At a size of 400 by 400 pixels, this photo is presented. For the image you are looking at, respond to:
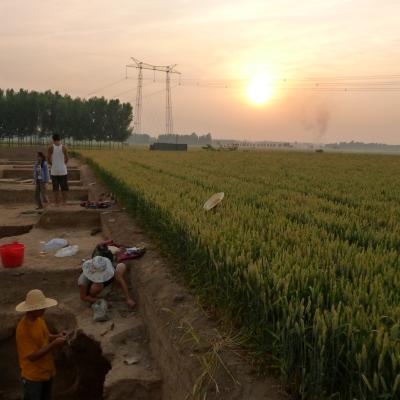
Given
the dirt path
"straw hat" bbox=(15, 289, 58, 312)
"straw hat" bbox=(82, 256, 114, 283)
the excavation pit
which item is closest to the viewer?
the dirt path

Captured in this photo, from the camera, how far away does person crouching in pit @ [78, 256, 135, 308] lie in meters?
6.48

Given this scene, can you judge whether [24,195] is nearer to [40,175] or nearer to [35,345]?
[40,175]

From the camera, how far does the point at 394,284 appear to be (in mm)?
3480

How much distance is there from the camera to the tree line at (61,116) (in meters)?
78.2

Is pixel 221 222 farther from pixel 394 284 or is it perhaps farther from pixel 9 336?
pixel 9 336

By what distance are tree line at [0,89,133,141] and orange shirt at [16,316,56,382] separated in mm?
80576

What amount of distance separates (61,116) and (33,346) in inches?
3372

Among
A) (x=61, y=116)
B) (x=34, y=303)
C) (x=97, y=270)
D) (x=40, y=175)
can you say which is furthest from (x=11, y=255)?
(x=61, y=116)

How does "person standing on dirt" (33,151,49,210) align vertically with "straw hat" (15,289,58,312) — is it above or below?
above

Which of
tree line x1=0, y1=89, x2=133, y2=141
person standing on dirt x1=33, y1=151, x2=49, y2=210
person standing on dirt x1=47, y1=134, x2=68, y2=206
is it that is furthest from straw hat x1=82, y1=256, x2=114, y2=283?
tree line x1=0, y1=89, x2=133, y2=141

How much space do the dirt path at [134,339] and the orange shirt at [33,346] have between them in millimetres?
713

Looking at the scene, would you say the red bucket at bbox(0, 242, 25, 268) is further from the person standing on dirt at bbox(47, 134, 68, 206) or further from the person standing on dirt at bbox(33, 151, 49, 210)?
the person standing on dirt at bbox(33, 151, 49, 210)

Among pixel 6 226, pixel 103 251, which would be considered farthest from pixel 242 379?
pixel 6 226

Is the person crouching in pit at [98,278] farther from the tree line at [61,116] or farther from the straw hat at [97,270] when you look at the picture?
the tree line at [61,116]
